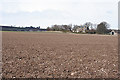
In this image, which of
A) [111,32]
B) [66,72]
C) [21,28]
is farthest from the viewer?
[21,28]

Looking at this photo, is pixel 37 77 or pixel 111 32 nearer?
pixel 37 77

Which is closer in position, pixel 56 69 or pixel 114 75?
pixel 114 75

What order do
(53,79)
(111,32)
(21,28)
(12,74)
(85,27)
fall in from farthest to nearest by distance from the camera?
(21,28) < (85,27) < (111,32) < (12,74) < (53,79)

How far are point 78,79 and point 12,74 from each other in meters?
3.16

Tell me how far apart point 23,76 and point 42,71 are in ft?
3.54

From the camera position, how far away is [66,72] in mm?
Answer: 6500

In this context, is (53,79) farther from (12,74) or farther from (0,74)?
(0,74)

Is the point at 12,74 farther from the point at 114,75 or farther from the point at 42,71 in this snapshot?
the point at 114,75

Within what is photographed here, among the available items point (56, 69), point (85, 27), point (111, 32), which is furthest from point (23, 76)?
point (85, 27)

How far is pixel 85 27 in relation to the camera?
431ft

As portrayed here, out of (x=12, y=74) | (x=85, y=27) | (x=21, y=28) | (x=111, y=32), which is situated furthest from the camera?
(x=21, y=28)

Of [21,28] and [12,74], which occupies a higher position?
[21,28]

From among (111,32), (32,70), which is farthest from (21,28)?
(32,70)

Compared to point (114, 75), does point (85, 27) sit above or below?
above
